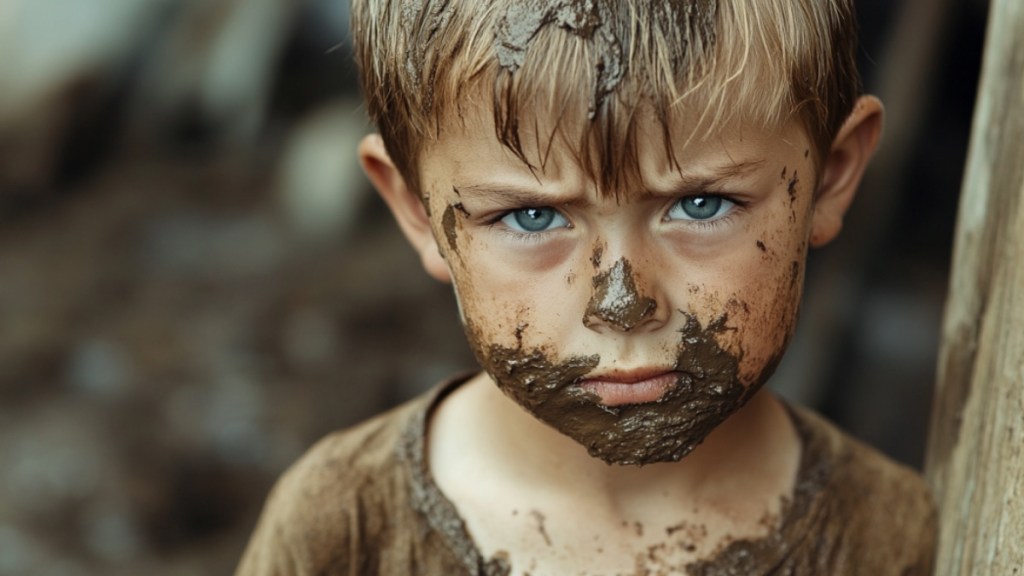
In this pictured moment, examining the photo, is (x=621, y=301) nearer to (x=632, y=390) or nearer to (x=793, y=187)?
(x=632, y=390)

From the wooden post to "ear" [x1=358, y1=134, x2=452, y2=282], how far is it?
0.68 metres

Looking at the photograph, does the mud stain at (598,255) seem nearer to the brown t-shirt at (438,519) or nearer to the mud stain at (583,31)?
the mud stain at (583,31)

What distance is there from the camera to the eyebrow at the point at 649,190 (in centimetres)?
146

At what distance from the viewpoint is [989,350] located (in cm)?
170

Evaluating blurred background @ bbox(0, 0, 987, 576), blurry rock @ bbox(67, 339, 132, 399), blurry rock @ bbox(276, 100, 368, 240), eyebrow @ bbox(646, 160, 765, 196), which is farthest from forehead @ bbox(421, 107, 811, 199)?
blurry rock @ bbox(276, 100, 368, 240)

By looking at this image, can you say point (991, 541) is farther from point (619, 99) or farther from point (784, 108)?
point (619, 99)

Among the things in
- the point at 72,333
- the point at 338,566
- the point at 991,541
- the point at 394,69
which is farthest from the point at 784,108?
the point at 72,333

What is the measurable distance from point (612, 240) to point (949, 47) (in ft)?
9.31

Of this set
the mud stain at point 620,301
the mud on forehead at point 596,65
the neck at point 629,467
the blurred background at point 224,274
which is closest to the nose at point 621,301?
the mud stain at point 620,301

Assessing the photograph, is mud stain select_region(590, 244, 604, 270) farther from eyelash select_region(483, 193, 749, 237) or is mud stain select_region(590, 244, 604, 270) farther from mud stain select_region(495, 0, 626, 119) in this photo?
mud stain select_region(495, 0, 626, 119)

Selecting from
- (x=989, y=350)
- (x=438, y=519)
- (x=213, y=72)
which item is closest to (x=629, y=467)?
(x=438, y=519)

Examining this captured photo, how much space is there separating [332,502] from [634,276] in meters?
0.63

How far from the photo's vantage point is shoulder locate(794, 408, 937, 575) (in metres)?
1.85

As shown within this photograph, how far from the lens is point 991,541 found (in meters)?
1.59
